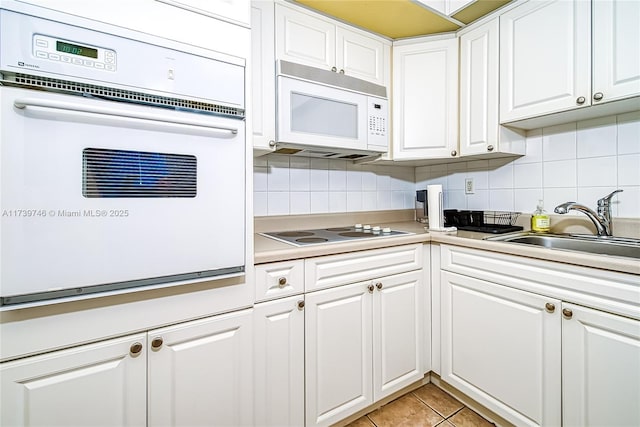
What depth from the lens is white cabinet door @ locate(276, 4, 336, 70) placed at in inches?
56.1

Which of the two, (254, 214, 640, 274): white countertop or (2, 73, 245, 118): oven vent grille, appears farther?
(254, 214, 640, 274): white countertop

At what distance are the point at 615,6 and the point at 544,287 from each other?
1.17 metres

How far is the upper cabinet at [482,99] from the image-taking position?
61.9 inches

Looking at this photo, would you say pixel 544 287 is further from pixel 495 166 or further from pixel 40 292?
pixel 40 292

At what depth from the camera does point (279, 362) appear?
44.8 inches

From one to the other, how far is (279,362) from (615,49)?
185 centimetres

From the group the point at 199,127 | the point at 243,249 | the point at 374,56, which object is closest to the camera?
the point at 199,127

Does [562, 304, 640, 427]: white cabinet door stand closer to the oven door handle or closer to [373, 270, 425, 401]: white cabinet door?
[373, 270, 425, 401]: white cabinet door

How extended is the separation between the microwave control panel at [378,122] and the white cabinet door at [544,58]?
0.61 meters

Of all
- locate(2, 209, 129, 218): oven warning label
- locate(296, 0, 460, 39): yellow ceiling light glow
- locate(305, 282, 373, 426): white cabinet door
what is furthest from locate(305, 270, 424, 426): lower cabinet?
locate(296, 0, 460, 39): yellow ceiling light glow

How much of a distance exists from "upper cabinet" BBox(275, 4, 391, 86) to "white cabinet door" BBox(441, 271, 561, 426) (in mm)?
1242

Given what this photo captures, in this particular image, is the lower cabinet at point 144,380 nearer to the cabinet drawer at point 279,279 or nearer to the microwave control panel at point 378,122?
the cabinet drawer at point 279,279

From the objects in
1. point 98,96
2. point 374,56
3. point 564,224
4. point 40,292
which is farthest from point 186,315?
point 564,224

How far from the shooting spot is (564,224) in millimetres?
1548
